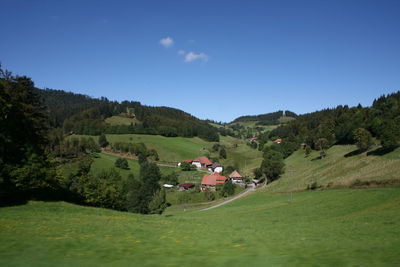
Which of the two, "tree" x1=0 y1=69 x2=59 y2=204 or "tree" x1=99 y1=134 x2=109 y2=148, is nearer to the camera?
"tree" x1=0 y1=69 x2=59 y2=204

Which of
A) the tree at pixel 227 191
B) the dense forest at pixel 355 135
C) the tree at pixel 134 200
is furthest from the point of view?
the tree at pixel 227 191

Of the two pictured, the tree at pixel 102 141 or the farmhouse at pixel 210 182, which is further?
the tree at pixel 102 141

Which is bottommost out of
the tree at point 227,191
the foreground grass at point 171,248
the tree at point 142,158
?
the tree at point 227,191

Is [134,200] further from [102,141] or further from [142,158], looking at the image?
[102,141]

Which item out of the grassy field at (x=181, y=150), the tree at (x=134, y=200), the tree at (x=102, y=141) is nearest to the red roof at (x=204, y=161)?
the grassy field at (x=181, y=150)

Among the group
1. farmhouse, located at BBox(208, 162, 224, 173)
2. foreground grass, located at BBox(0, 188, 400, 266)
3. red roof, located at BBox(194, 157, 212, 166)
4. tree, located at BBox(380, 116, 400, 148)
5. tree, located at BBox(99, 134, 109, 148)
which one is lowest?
farmhouse, located at BBox(208, 162, 224, 173)

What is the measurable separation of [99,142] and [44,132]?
393 feet

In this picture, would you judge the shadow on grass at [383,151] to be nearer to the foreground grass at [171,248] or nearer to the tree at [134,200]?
the foreground grass at [171,248]

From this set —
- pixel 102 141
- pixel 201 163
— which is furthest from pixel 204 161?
pixel 102 141

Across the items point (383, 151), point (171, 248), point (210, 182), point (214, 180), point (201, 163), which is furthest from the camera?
point (201, 163)

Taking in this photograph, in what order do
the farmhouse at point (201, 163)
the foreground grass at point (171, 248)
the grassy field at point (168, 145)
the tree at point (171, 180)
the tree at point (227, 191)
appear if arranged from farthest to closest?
the grassy field at point (168, 145) → the farmhouse at point (201, 163) → the tree at point (171, 180) → the tree at point (227, 191) → the foreground grass at point (171, 248)

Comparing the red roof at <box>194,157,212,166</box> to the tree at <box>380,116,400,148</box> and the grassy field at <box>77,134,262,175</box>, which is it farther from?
the tree at <box>380,116,400,148</box>

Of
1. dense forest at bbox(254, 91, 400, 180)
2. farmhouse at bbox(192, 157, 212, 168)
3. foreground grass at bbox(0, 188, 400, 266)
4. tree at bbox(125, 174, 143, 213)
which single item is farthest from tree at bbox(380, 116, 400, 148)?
farmhouse at bbox(192, 157, 212, 168)

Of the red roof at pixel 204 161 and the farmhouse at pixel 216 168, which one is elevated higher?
the red roof at pixel 204 161
